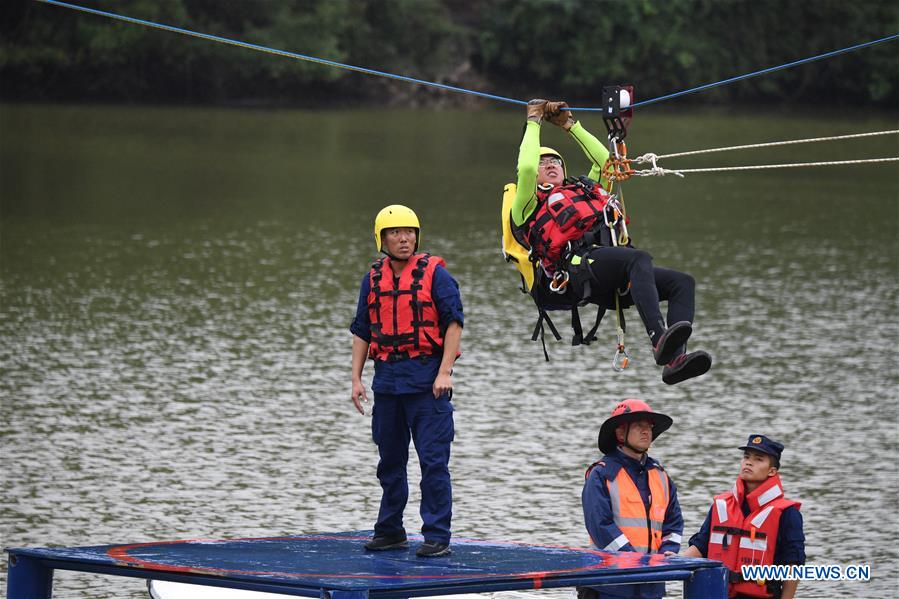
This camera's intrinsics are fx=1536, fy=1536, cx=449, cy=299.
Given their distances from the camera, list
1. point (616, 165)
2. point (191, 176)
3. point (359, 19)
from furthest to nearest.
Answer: point (359, 19) → point (191, 176) → point (616, 165)

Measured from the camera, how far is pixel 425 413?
9031 millimetres

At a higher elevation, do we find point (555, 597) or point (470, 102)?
point (470, 102)

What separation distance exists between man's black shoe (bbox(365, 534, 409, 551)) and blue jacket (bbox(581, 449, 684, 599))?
1.30 metres

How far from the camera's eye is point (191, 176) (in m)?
42.1

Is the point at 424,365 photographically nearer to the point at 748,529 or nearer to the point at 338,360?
the point at 748,529

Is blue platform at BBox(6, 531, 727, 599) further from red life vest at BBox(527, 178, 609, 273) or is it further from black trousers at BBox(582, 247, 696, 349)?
red life vest at BBox(527, 178, 609, 273)

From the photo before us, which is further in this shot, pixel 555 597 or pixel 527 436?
pixel 527 436

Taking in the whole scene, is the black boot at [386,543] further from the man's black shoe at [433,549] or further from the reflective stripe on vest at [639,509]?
the reflective stripe on vest at [639,509]

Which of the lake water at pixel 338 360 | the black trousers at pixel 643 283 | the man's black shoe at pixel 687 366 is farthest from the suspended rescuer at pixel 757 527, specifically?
the lake water at pixel 338 360

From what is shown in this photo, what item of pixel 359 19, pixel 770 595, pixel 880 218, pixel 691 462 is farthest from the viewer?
pixel 359 19

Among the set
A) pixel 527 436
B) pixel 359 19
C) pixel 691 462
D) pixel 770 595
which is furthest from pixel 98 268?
pixel 359 19

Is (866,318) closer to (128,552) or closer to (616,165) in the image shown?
(616,165)

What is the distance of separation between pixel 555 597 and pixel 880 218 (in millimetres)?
25819

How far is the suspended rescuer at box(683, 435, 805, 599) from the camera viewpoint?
340 inches
